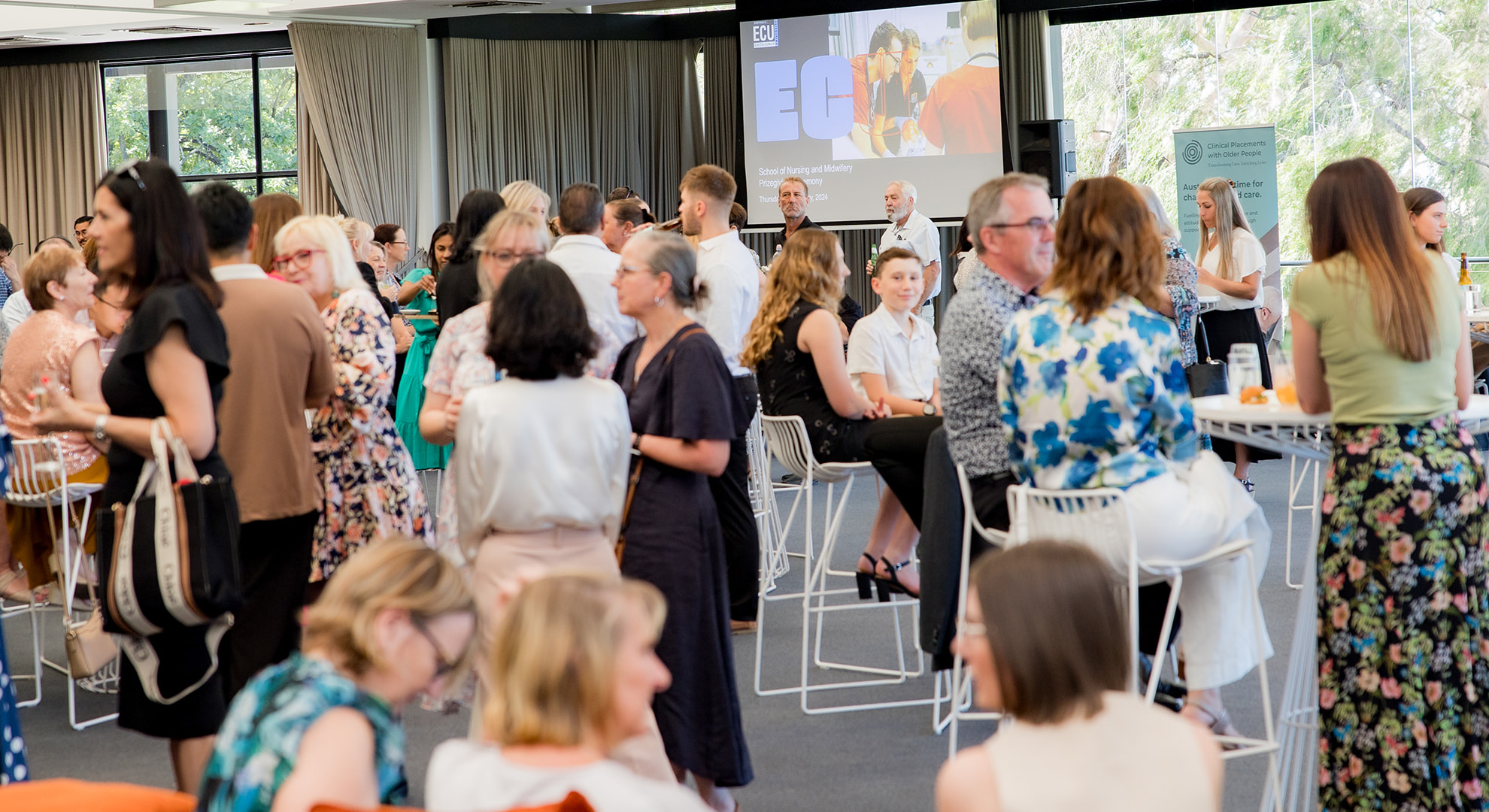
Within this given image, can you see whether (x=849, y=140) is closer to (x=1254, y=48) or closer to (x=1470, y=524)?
(x=1254, y=48)

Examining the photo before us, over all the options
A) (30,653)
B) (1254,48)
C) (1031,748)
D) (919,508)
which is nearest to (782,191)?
(919,508)

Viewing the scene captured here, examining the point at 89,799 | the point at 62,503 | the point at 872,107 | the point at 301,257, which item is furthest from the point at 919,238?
the point at 89,799

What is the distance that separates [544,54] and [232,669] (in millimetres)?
9062

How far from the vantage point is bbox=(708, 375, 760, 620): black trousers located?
15.1 ft

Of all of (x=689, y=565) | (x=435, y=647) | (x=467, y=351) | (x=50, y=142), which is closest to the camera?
(x=435, y=647)

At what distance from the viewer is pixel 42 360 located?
4336mm

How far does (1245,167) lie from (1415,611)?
25.0ft

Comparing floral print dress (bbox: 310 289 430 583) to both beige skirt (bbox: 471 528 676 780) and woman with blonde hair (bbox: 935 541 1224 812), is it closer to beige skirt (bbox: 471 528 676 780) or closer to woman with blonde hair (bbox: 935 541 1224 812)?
beige skirt (bbox: 471 528 676 780)

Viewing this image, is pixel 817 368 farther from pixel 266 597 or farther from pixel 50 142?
pixel 50 142

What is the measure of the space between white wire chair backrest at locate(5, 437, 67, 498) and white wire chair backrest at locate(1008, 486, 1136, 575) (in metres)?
2.92

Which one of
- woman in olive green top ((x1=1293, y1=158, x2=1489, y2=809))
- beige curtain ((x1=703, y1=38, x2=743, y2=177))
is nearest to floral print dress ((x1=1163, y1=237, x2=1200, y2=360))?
woman in olive green top ((x1=1293, y1=158, x2=1489, y2=809))

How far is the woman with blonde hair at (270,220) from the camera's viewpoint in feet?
13.0

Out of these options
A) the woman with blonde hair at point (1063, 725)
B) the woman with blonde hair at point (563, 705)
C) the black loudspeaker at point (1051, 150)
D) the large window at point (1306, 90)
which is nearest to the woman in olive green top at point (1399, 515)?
the woman with blonde hair at point (1063, 725)

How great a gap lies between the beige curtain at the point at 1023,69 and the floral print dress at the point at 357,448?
8.01m
